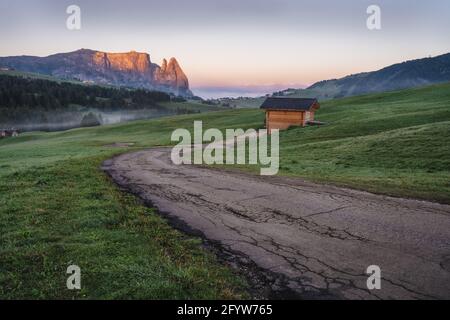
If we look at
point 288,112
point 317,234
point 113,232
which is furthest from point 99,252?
point 288,112

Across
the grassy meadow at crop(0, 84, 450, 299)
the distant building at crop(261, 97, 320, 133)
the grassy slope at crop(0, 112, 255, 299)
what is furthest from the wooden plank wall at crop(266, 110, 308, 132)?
the grassy slope at crop(0, 112, 255, 299)

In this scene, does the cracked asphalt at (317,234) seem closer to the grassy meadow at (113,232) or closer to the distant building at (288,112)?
the grassy meadow at (113,232)

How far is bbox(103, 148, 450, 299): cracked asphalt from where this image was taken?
7.05m

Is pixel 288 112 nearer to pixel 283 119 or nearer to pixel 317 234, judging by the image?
pixel 283 119

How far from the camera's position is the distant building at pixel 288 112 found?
186 ft

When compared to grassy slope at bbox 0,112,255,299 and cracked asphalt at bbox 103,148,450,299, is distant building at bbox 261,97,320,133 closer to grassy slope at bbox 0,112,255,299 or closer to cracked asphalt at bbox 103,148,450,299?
cracked asphalt at bbox 103,148,450,299

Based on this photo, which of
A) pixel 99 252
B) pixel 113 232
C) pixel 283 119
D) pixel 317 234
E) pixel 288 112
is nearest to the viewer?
pixel 99 252

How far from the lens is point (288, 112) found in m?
57.9

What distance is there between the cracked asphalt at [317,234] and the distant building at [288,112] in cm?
4131

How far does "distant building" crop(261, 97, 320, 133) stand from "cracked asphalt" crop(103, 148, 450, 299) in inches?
1627

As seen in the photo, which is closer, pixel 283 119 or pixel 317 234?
pixel 317 234

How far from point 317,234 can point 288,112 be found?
49674mm

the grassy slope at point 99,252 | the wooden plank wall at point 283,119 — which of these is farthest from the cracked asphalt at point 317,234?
the wooden plank wall at point 283,119
